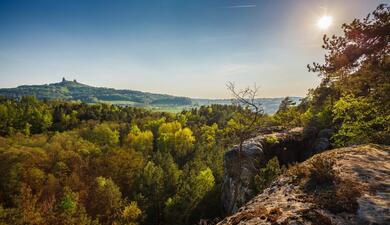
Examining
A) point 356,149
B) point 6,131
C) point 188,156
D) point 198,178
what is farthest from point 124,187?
point 6,131

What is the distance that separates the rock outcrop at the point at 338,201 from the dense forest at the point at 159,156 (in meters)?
5.86

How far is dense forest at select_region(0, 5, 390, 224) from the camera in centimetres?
1673

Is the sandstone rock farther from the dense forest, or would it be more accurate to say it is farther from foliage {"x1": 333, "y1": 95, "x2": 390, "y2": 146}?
foliage {"x1": 333, "y1": 95, "x2": 390, "y2": 146}

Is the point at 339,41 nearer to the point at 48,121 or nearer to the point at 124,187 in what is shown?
the point at 124,187

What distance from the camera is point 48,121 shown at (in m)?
116

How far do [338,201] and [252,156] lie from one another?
23.7 metres

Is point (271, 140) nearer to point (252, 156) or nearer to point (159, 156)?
point (252, 156)

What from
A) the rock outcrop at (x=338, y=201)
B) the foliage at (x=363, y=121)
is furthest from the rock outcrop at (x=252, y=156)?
the rock outcrop at (x=338, y=201)

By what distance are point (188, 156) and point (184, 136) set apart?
7275 millimetres

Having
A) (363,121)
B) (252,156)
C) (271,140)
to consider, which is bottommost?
(252,156)

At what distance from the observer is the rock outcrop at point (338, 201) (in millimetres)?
8297

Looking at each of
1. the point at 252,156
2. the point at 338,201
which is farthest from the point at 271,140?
the point at 338,201

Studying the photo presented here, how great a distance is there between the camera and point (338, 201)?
889cm

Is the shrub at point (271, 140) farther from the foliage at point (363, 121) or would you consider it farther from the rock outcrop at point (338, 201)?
the rock outcrop at point (338, 201)
